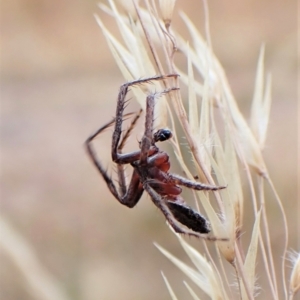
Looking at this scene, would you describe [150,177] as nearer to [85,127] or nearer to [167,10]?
[167,10]

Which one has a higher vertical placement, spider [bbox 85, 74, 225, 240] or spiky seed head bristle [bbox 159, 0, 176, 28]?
spiky seed head bristle [bbox 159, 0, 176, 28]

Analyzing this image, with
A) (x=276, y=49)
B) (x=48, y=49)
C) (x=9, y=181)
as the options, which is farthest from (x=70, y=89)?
(x=276, y=49)

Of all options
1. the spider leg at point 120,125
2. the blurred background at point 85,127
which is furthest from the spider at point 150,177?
the blurred background at point 85,127

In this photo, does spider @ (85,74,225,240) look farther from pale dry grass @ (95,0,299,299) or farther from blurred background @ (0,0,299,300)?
blurred background @ (0,0,299,300)

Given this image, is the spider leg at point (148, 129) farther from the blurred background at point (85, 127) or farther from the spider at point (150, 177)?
the blurred background at point (85, 127)

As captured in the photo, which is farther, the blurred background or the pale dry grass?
the blurred background

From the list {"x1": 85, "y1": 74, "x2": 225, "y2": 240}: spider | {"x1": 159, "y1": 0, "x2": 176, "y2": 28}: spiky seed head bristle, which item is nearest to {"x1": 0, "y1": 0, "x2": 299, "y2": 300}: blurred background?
{"x1": 85, "y1": 74, "x2": 225, "y2": 240}: spider

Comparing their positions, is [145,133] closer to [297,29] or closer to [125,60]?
[125,60]
